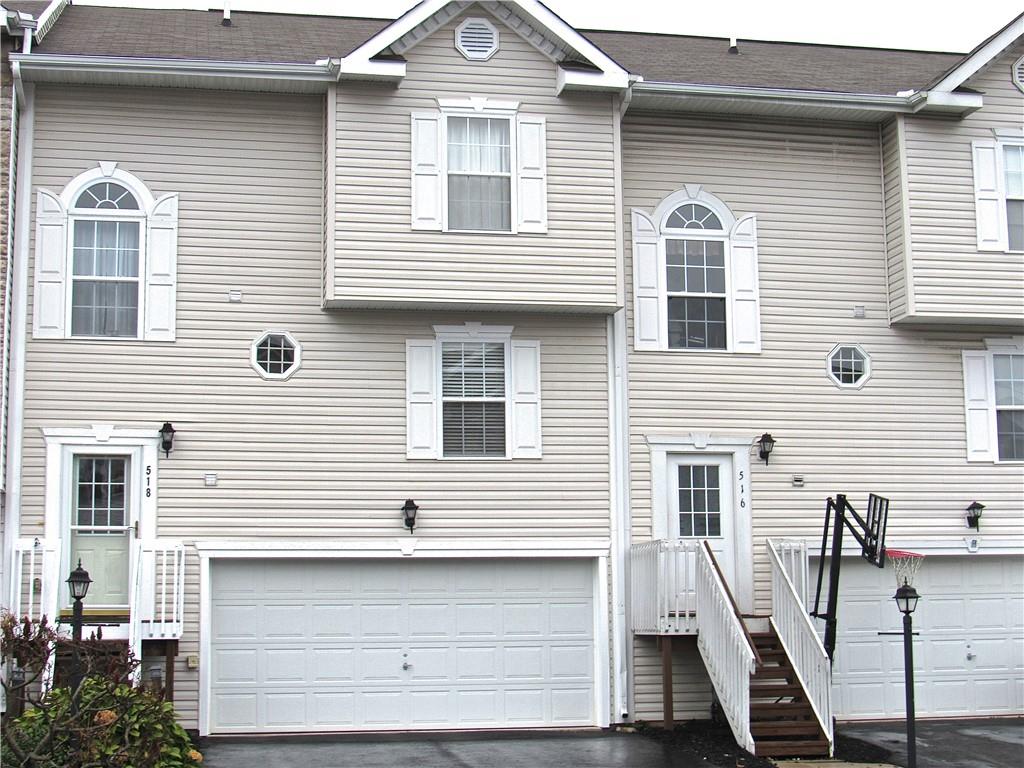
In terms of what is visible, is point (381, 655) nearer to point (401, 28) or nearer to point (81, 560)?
point (81, 560)

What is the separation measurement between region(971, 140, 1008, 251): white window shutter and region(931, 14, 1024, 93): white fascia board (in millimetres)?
794

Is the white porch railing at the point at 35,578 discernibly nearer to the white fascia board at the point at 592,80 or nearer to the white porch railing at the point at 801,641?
the white fascia board at the point at 592,80

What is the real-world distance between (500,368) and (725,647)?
406 centimetres

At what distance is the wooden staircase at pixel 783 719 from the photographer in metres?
13.3

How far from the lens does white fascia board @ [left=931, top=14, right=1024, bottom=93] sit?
1586 centimetres

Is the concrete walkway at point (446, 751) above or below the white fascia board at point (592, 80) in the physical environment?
below

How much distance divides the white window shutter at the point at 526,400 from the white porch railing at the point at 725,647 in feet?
7.59

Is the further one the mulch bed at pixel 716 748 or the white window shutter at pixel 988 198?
the white window shutter at pixel 988 198

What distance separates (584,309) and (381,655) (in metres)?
4.49

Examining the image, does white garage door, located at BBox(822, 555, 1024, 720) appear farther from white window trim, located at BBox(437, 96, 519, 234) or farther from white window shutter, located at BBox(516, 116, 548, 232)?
white window trim, located at BBox(437, 96, 519, 234)

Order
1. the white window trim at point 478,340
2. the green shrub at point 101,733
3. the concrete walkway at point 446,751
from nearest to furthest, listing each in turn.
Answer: the green shrub at point 101,733 < the concrete walkway at point 446,751 < the white window trim at point 478,340

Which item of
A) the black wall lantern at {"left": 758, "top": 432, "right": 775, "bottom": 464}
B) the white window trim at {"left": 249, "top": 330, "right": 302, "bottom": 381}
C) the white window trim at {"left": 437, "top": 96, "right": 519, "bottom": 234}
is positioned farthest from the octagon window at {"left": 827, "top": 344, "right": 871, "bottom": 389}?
the white window trim at {"left": 249, "top": 330, "right": 302, "bottom": 381}

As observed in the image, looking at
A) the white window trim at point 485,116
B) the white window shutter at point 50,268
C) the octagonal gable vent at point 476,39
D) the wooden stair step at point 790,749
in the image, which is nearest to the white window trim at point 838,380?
the white window trim at point 485,116

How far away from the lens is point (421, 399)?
15117 mm
